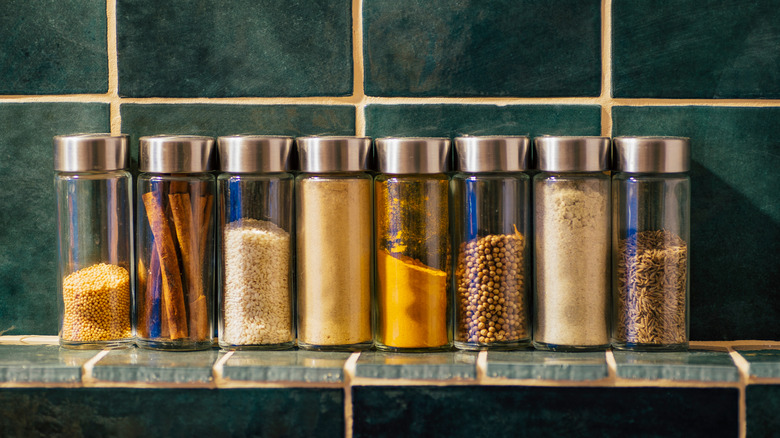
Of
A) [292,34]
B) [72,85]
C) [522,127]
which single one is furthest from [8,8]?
[522,127]

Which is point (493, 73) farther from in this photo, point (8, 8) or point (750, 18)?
point (8, 8)

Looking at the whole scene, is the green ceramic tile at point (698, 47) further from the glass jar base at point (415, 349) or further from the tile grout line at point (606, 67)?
the glass jar base at point (415, 349)

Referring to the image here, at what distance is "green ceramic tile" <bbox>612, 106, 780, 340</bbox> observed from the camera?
1.12 meters

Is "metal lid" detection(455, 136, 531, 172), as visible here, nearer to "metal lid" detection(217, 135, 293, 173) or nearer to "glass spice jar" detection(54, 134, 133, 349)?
"metal lid" detection(217, 135, 293, 173)

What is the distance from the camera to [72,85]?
116 centimetres

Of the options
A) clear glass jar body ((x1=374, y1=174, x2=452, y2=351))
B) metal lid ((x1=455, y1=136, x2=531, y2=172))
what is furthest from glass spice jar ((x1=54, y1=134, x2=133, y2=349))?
metal lid ((x1=455, y1=136, x2=531, y2=172))

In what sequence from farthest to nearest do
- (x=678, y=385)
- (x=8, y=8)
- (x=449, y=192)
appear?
(x=8, y=8) < (x=449, y=192) < (x=678, y=385)

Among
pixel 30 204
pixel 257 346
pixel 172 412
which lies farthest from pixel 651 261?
pixel 30 204

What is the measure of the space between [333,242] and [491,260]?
190 millimetres

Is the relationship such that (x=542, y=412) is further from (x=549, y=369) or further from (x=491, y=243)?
(x=491, y=243)

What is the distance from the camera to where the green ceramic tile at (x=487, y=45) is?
1.12 metres

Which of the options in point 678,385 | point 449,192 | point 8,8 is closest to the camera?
point 678,385

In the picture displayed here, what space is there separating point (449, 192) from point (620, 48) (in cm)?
31

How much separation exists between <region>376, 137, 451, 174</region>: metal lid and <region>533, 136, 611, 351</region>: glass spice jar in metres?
0.13
